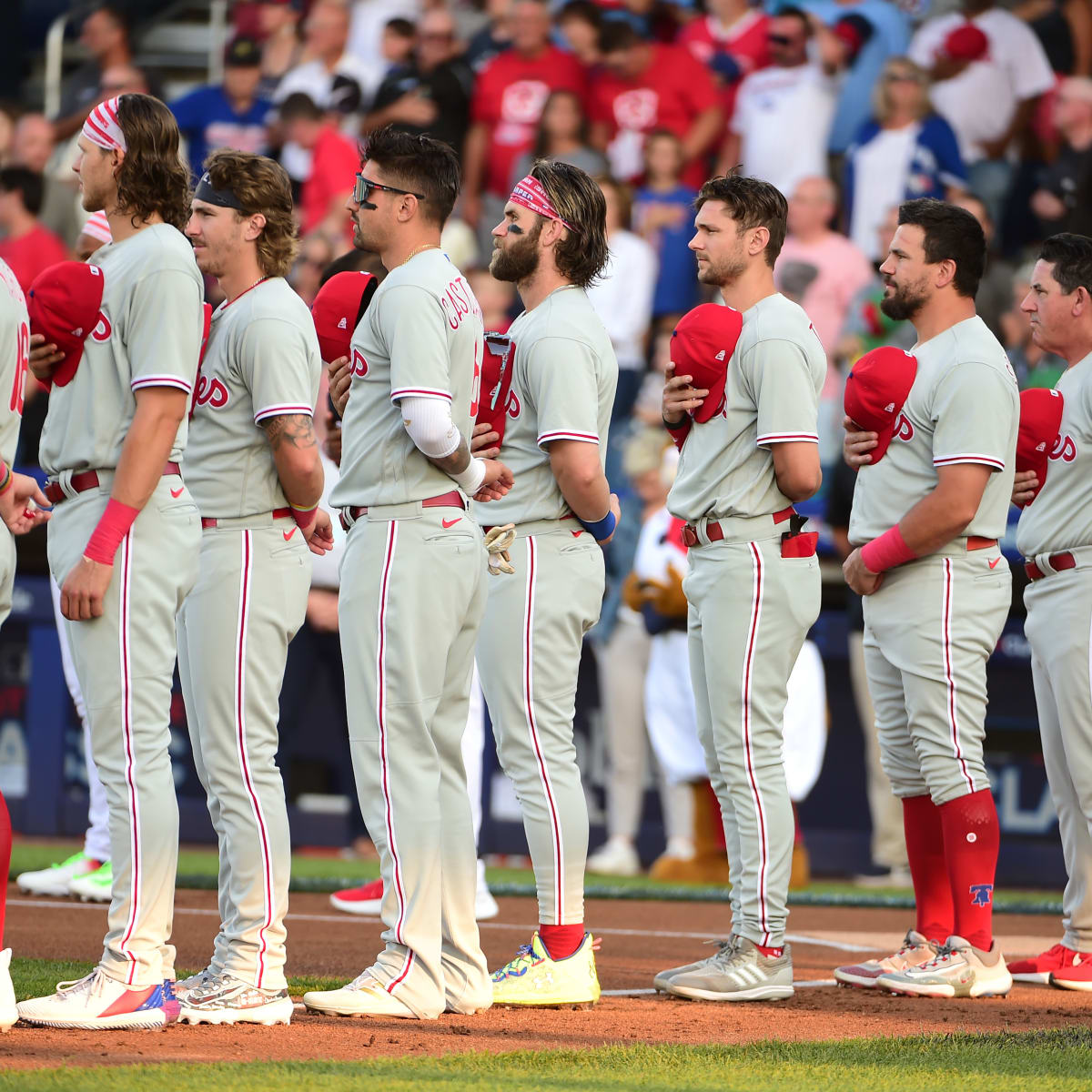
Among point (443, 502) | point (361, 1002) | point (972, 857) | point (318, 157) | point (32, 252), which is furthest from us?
point (318, 157)

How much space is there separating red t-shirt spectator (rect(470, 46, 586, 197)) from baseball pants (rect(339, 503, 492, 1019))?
8.76m

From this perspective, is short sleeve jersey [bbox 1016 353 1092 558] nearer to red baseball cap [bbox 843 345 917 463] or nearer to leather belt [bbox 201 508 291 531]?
red baseball cap [bbox 843 345 917 463]

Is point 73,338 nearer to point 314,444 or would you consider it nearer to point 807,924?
point 314,444

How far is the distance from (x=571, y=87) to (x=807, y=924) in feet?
24.9

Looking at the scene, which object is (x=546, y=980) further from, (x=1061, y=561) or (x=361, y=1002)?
(x=1061, y=561)

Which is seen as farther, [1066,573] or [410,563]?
[1066,573]

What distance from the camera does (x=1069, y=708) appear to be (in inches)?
239

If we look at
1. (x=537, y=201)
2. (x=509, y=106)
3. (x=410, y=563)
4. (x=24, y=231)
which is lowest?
(x=410, y=563)

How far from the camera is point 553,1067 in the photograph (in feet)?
13.8

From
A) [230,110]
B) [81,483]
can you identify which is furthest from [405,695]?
[230,110]

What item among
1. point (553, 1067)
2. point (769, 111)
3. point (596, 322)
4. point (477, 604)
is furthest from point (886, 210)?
point (553, 1067)

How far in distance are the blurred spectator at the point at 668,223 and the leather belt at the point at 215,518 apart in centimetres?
728

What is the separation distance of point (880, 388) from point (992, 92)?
7097 mm

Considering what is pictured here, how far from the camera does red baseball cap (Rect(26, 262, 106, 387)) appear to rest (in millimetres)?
4430
